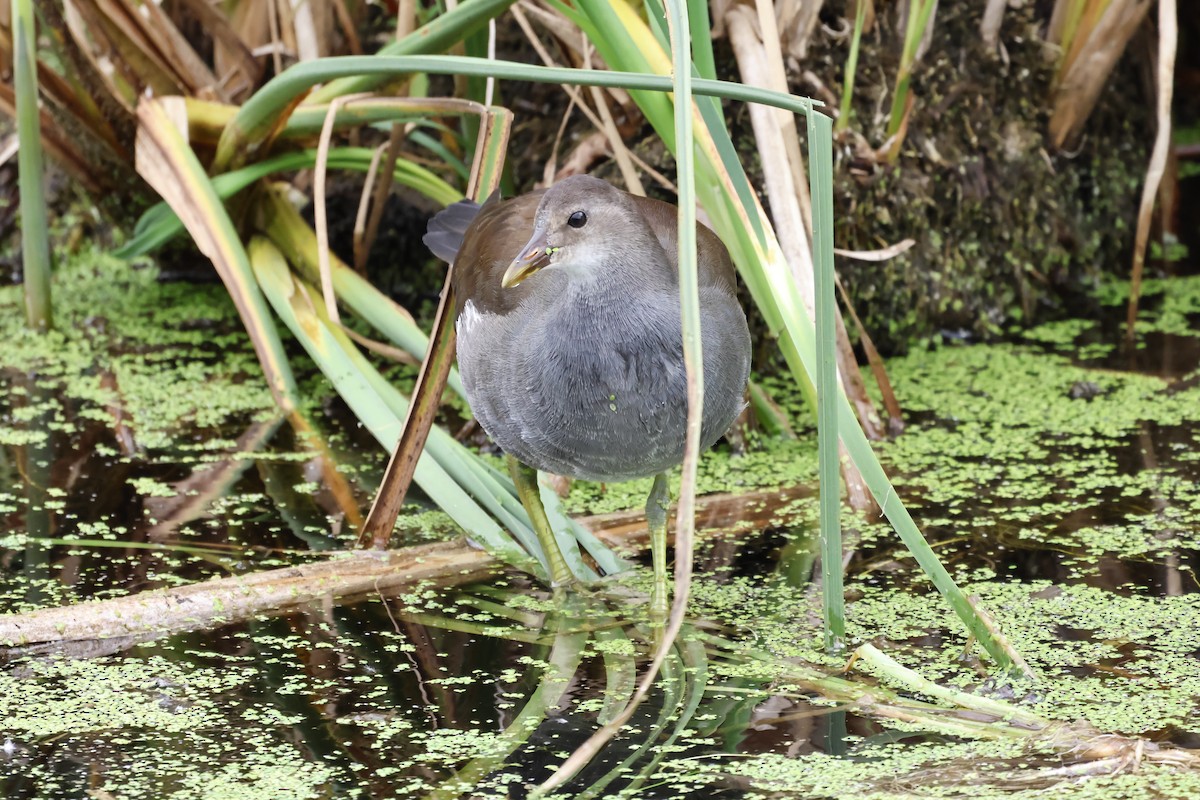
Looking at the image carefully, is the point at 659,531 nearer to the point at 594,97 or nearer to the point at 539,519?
the point at 539,519

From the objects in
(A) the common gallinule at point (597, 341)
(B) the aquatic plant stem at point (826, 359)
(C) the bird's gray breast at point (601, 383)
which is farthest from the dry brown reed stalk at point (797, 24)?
(B) the aquatic plant stem at point (826, 359)

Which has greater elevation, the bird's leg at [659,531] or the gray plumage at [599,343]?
the gray plumage at [599,343]

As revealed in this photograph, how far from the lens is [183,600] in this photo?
229 centimetres

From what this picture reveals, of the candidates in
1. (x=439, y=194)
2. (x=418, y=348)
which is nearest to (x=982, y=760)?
(x=418, y=348)

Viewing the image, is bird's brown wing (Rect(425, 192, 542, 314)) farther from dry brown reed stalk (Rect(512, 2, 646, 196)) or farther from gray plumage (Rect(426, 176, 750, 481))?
dry brown reed stalk (Rect(512, 2, 646, 196))

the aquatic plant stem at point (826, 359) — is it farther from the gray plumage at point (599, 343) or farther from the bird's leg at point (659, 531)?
the bird's leg at point (659, 531)

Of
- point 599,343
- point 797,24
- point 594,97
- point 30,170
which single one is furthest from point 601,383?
point 30,170

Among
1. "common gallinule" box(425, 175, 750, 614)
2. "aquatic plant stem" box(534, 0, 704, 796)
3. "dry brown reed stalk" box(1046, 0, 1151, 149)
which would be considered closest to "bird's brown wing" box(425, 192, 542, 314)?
"common gallinule" box(425, 175, 750, 614)

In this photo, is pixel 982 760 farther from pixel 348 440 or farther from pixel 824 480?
pixel 348 440

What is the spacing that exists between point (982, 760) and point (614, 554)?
96 centimetres

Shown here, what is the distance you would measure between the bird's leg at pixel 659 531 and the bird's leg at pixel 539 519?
0.48 feet

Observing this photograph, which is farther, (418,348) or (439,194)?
(439,194)

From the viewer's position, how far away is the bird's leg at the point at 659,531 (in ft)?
7.95

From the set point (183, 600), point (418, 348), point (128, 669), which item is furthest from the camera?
point (418, 348)
